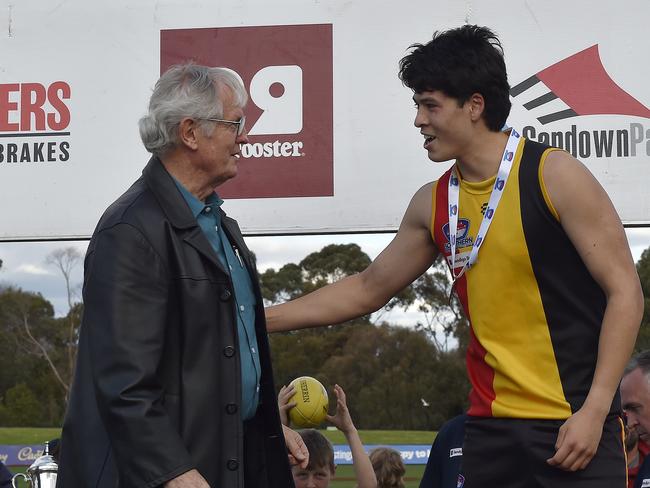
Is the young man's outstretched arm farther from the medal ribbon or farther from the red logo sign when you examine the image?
the red logo sign

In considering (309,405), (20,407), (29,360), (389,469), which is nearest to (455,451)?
(309,405)

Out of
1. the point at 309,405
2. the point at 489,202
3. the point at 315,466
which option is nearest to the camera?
the point at 489,202

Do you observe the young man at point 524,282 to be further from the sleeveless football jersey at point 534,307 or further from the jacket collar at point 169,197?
the jacket collar at point 169,197

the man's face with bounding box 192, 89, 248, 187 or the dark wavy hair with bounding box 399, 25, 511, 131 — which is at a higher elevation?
the dark wavy hair with bounding box 399, 25, 511, 131

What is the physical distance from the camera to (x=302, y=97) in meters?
6.07

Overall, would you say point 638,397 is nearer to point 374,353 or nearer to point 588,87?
point 588,87

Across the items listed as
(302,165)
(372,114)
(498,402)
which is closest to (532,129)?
(372,114)

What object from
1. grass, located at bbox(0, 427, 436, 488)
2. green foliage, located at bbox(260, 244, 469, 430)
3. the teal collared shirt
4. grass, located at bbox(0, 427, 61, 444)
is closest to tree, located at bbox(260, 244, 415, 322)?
green foliage, located at bbox(260, 244, 469, 430)

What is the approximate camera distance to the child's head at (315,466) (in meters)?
5.93

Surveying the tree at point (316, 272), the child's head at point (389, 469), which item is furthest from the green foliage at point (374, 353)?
the child's head at point (389, 469)

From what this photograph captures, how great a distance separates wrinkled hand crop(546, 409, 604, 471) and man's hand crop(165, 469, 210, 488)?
3.50 ft

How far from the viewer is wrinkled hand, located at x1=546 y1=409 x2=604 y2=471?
3227 millimetres

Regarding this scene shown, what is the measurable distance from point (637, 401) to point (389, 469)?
214cm

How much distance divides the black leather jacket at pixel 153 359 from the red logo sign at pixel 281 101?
2.53 m
